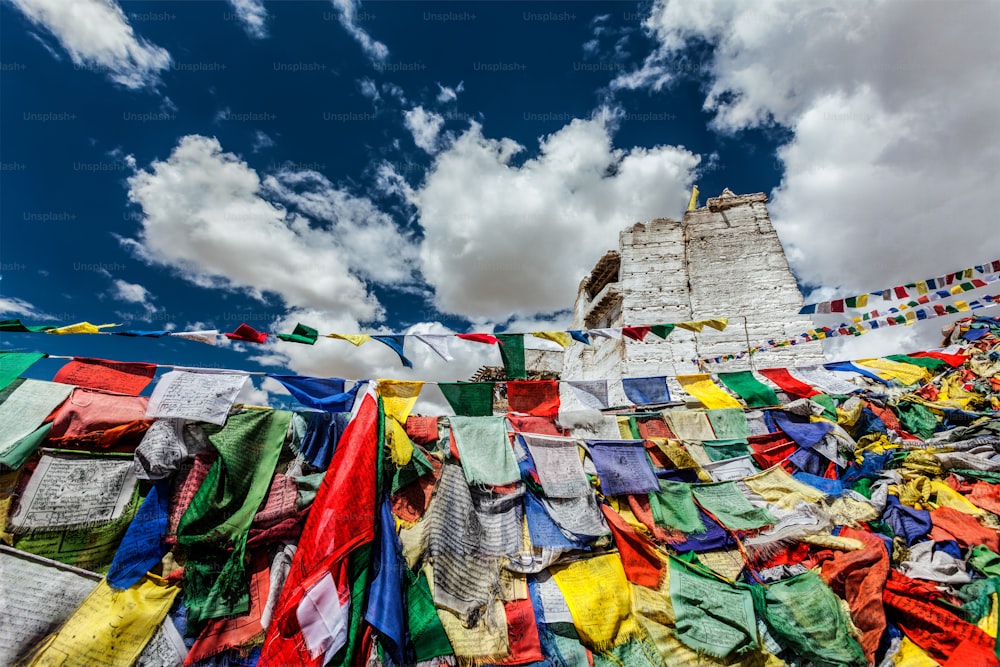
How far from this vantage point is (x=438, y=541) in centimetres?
520

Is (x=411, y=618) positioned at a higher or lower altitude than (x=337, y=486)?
lower

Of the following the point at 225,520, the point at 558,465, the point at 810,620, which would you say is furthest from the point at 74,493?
the point at 810,620

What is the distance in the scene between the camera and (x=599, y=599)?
5.22 meters

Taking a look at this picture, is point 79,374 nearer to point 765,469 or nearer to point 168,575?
point 168,575

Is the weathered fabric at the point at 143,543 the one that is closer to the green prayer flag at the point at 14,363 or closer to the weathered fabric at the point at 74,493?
the weathered fabric at the point at 74,493

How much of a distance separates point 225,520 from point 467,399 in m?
3.47

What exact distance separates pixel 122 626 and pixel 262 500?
155cm

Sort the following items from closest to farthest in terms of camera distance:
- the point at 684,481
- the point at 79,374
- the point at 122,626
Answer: the point at 122,626 < the point at 79,374 < the point at 684,481

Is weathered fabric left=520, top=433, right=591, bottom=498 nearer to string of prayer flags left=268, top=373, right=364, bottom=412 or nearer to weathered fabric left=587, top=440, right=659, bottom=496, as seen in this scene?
weathered fabric left=587, top=440, right=659, bottom=496

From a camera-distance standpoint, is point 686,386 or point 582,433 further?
point 686,386

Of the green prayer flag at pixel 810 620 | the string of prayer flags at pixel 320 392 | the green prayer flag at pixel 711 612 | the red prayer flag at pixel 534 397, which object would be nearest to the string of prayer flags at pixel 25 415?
the string of prayer flags at pixel 320 392

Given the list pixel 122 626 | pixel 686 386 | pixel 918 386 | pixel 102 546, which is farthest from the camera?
pixel 918 386

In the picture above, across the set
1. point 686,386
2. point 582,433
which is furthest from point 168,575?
point 686,386

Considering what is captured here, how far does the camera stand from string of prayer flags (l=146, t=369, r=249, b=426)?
515 cm
